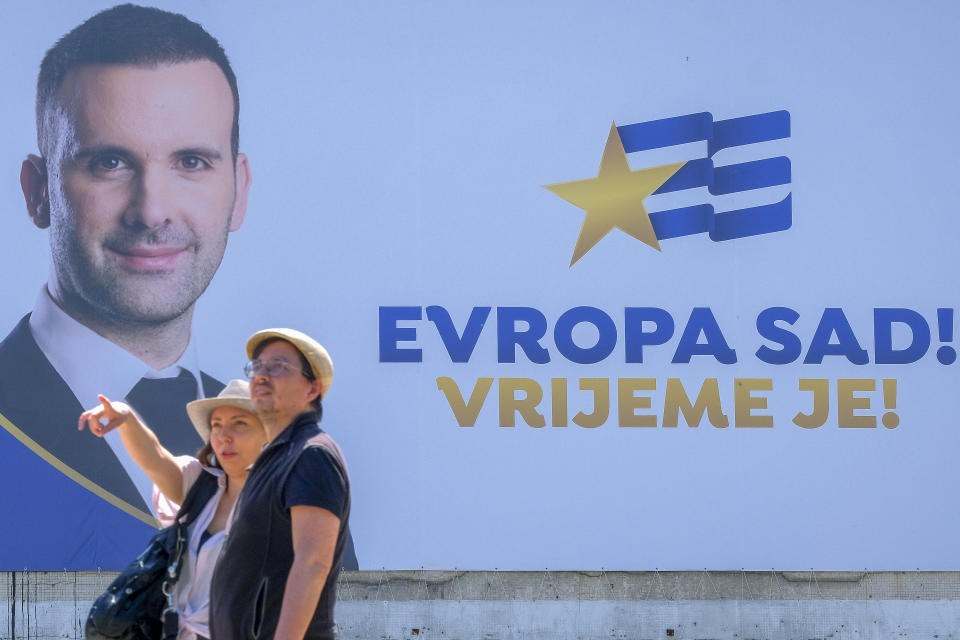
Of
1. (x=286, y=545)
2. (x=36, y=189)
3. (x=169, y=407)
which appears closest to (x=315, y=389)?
(x=286, y=545)

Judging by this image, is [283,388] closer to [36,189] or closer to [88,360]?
[88,360]

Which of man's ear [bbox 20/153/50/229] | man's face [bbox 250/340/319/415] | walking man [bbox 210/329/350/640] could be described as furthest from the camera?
man's ear [bbox 20/153/50/229]

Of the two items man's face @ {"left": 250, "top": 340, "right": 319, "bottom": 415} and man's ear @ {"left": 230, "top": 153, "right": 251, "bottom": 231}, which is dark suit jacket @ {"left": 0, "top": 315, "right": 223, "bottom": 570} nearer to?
man's ear @ {"left": 230, "top": 153, "right": 251, "bottom": 231}

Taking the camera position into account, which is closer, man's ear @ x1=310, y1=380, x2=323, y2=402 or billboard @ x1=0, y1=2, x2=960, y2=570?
man's ear @ x1=310, y1=380, x2=323, y2=402

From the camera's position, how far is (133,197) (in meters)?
4.77

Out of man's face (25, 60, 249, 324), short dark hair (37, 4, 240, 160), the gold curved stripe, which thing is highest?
short dark hair (37, 4, 240, 160)

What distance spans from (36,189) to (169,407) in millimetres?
1077

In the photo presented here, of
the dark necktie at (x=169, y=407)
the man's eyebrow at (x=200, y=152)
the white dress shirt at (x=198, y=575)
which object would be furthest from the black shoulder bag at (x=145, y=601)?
the man's eyebrow at (x=200, y=152)

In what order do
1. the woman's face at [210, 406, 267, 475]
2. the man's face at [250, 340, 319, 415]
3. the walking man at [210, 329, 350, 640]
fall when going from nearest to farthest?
the walking man at [210, 329, 350, 640] → the man's face at [250, 340, 319, 415] → the woman's face at [210, 406, 267, 475]

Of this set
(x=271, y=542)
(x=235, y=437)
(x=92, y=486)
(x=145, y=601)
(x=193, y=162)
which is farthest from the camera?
(x=193, y=162)

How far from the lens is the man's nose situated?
4766 millimetres

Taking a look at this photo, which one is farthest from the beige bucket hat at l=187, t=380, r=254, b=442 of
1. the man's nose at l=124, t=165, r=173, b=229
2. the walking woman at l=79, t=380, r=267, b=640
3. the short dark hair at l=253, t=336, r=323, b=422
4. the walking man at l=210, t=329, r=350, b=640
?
the man's nose at l=124, t=165, r=173, b=229

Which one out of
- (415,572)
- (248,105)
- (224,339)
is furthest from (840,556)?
(248,105)

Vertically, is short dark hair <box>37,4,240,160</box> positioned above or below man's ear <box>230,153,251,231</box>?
above
